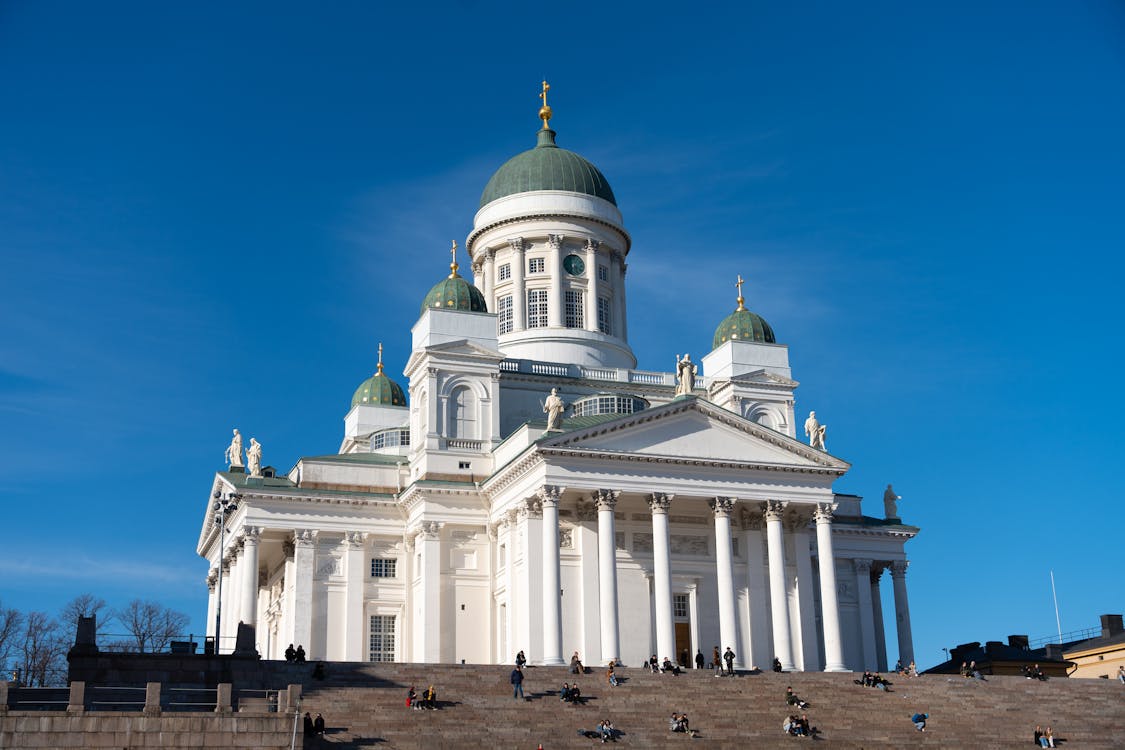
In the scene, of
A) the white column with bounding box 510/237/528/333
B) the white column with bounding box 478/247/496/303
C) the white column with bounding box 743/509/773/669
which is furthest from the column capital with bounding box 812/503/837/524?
the white column with bounding box 478/247/496/303

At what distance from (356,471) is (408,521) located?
325cm

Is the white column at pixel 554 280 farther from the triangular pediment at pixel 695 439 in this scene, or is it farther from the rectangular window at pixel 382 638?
the rectangular window at pixel 382 638

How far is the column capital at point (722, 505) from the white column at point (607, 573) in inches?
154

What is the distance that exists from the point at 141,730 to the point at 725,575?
25231mm

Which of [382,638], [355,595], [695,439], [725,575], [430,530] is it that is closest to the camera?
[725,575]

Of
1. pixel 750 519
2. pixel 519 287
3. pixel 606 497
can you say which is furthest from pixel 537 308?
pixel 606 497

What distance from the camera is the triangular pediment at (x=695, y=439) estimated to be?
52125 millimetres

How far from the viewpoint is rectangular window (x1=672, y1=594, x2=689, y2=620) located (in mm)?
54500

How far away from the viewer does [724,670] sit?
4769cm

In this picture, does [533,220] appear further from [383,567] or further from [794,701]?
[794,701]

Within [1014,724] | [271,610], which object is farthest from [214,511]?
[1014,724]

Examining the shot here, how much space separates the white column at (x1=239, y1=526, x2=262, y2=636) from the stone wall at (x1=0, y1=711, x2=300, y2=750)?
23.6m

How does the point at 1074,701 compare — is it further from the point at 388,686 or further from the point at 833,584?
the point at 388,686

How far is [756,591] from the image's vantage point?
55.3m
